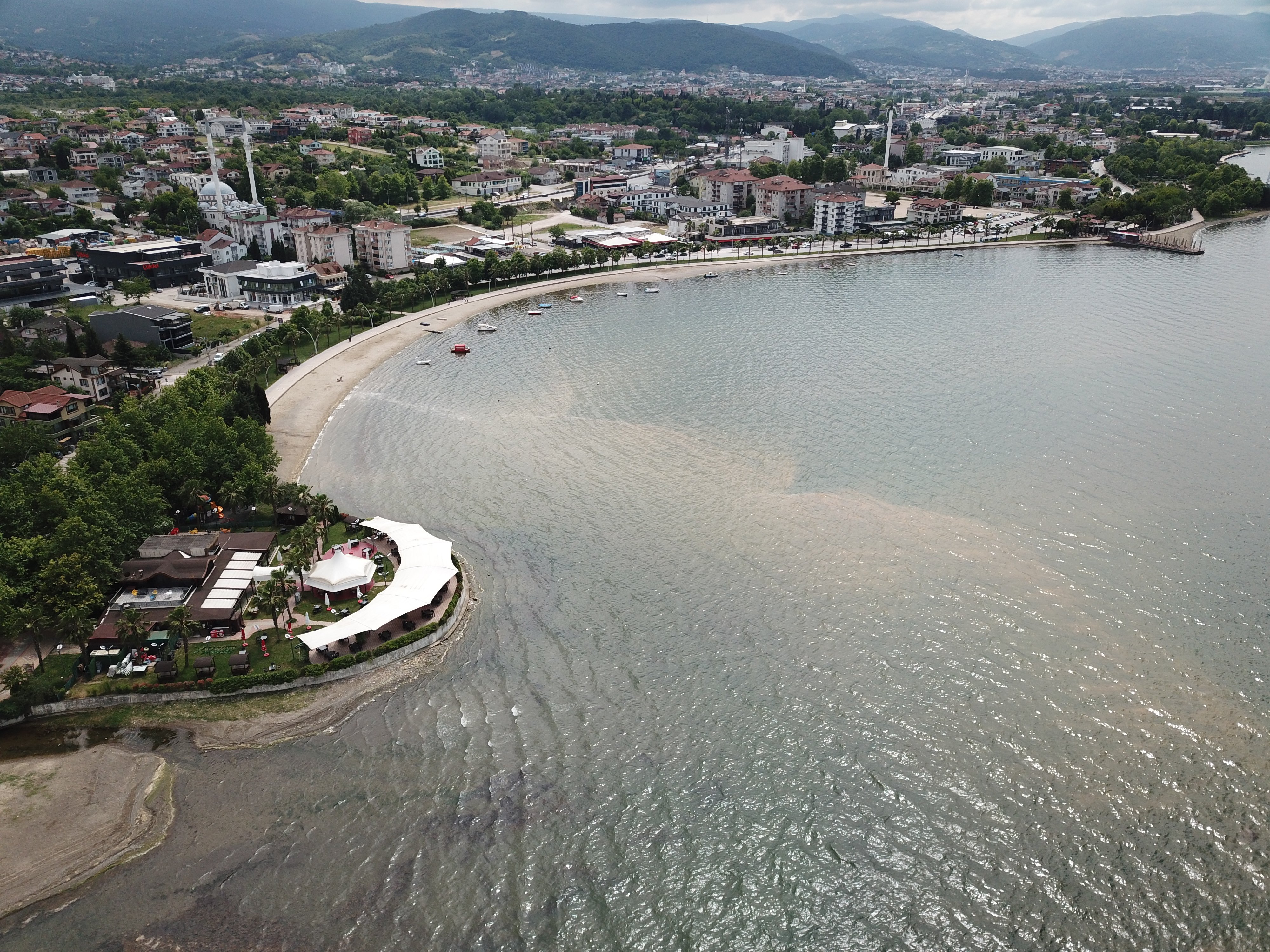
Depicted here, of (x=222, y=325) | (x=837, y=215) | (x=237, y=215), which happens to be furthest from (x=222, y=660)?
(x=837, y=215)

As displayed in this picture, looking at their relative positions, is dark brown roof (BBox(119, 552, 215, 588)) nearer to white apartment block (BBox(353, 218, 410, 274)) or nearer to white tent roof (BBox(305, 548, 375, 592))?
white tent roof (BBox(305, 548, 375, 592))

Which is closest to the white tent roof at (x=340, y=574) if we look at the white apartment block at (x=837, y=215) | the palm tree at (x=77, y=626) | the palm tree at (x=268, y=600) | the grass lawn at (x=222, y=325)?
the palm tree at (x=268, y=600)

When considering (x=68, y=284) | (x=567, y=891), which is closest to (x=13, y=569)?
(x=567, y=891)

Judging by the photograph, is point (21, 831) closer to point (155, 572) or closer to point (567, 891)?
point (155, 572)

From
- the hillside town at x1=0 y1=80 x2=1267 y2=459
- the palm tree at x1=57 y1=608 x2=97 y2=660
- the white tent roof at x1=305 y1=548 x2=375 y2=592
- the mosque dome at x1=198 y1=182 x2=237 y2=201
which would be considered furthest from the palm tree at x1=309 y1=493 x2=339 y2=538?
the mosque dome at x1=198 y1=182 x2=237 y2=201

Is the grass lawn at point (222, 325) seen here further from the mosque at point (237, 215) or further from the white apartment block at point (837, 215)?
the white apartment block at point (837, 215)
